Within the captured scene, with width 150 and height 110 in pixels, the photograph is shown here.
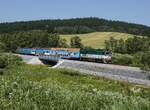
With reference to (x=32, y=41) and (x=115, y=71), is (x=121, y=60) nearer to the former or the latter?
(x=115, y=71)

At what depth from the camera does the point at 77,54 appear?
9062 centimetres

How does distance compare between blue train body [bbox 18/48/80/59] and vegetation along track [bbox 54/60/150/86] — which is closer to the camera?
vegetation along track [bbox 54/60/150/86]

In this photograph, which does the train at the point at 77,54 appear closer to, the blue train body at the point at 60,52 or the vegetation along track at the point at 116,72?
the blue train body at the point at 60,52

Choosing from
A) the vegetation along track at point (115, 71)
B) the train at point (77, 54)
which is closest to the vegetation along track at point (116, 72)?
the vegetation along track at point (115, 71)

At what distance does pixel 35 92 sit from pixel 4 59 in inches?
2147

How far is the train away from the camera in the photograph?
83.5m

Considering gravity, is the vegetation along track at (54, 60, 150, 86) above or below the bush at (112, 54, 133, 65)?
above

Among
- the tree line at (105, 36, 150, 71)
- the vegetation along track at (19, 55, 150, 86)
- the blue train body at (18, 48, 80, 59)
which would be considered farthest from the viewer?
the blue train body at (18, 48, 80, 59)

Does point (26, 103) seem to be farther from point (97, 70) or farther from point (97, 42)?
point (97, 42)

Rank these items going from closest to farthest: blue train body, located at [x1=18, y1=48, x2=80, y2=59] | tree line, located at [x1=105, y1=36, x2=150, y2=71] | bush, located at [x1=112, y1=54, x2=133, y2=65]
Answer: bush, located at [x1=112, y1=54, x2=133, y2=65], tree line, located at [x1=105, y1=36, x2=150, y2=71], blue train body, located at [x1=18, y1=48, x2=80, y2=59]

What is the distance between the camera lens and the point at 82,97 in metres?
11.4

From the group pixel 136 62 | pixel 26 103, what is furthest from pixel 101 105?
pixel 136 62

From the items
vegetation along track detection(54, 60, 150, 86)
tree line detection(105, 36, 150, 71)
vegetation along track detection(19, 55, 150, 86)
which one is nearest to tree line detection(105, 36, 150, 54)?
tree line detection(105, 36, 150, 71)

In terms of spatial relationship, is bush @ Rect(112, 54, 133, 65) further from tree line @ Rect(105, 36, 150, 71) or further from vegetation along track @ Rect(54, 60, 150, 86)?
vegetation along track @ Rect(54, 60, 150, 86)
